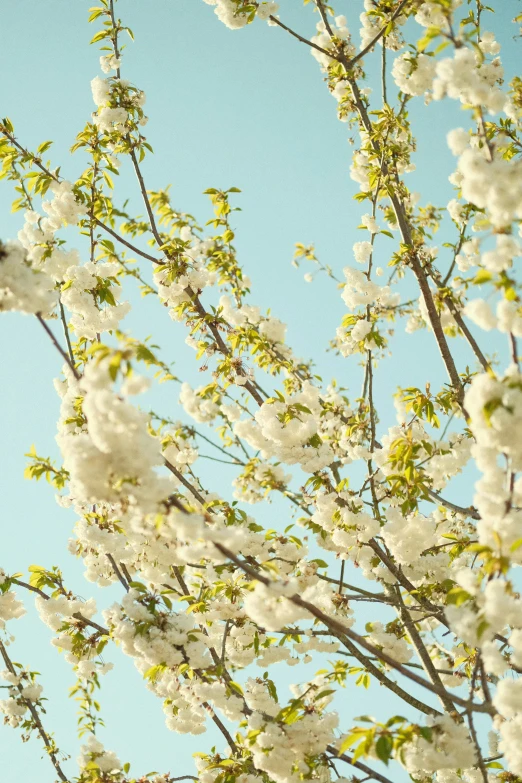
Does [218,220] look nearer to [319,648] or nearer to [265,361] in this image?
[265,361]

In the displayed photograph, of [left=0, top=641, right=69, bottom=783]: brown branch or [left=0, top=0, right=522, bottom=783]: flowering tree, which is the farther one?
[left=0, top=641, right=69, bottom=783]: brown branch

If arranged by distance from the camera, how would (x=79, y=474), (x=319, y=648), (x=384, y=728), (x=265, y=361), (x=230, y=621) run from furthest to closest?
(x=265, y=361) < (x=319, y=648) < (x=230, y=621) < (x=384, y=728) < (x=79, y=474)

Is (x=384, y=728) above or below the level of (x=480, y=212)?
below

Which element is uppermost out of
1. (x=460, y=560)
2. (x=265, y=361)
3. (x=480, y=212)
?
(x=480, y=212)

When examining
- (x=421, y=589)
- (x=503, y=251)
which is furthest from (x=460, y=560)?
(x=503, y=251)

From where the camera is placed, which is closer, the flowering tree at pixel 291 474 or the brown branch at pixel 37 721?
the flowering tree at pixel 291 474

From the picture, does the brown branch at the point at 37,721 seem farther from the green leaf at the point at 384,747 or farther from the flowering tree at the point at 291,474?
the green leaf at the point at 384,747

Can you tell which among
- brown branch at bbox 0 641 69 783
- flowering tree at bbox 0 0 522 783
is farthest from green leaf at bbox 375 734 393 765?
brown branch at bbox 0 641 69 783

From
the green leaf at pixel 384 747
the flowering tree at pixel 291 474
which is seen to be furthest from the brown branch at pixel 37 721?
the green leaf at pixel 384 747

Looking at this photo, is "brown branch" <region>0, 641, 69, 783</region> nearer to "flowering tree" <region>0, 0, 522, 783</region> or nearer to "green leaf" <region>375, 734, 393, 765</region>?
"flowering tree" <region>0, 0, 522, 783</region>

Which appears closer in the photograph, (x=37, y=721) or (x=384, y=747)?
(x=384, y=747)

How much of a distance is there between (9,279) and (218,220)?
382 cm

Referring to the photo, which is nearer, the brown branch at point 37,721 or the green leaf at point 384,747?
the green leaf at point 384,747

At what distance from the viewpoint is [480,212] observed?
18.4 feet
